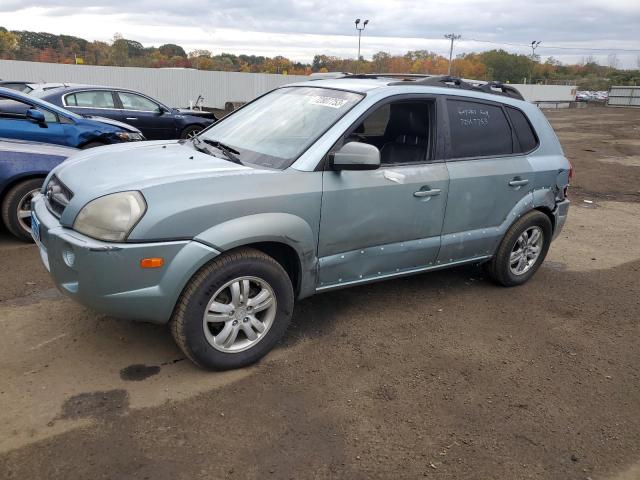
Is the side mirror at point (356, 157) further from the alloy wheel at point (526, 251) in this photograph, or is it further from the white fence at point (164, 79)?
the white fence at point (164, 79)

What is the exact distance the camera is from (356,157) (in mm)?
3482

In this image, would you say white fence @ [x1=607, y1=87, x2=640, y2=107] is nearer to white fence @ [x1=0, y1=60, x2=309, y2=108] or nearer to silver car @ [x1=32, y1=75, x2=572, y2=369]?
white fence @ [x1=0, y1=60, x2=309, y2=108]

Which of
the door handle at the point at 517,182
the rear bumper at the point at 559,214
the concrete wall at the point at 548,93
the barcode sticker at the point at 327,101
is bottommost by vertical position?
the concrete wall at the point at 548,93

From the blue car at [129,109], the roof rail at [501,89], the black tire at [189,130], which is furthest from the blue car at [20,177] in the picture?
the black tire at [189,130]

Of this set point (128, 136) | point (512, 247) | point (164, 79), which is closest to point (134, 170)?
point (512, 247)

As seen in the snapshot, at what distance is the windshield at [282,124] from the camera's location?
3.70 metres

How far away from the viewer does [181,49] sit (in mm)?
57938

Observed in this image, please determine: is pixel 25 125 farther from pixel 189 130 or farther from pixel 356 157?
pixel 189 130

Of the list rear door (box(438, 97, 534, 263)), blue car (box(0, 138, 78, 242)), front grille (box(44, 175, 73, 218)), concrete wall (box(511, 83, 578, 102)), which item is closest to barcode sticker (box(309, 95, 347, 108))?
rear door (box(438, 97, 534, 263))

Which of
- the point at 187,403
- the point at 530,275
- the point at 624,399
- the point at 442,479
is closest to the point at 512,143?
the point at 530,275

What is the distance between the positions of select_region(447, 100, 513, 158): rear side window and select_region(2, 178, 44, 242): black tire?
402 centimetres

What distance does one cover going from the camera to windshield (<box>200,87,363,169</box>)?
12.1 feet

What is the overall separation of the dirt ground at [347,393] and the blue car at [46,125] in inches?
90.9

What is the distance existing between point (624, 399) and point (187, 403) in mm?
2690
